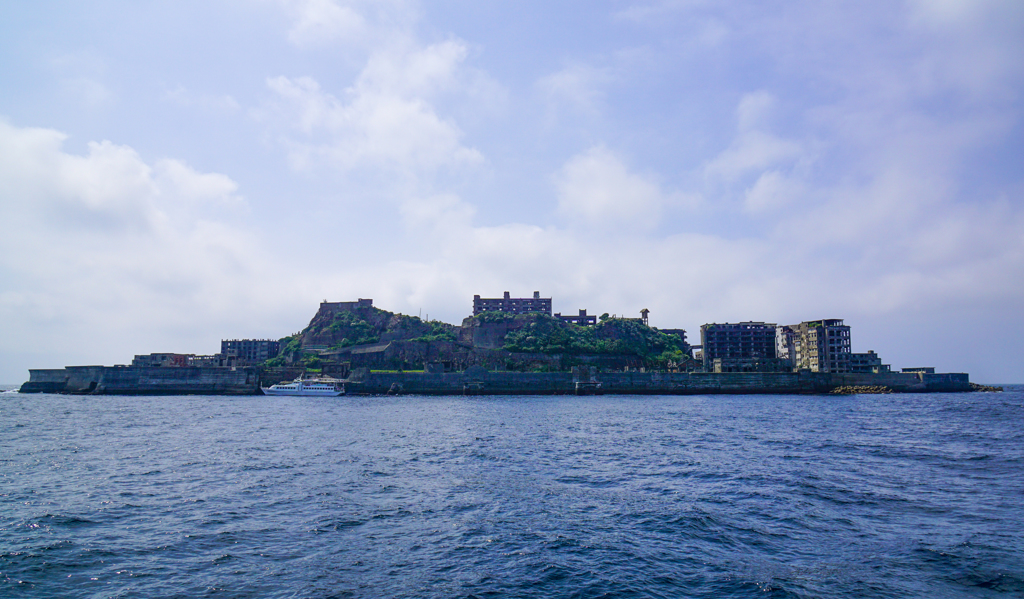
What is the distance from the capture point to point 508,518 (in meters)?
18.3

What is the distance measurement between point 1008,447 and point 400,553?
126 ft

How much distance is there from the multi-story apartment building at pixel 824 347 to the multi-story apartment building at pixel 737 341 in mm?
11494

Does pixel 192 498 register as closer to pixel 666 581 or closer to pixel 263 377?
pixel 666 581

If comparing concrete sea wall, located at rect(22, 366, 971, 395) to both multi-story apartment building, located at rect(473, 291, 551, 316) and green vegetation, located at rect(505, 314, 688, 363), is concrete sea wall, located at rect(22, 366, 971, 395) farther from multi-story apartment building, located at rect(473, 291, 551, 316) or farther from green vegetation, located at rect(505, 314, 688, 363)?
multi-story apartment building, located at rect(473, 291, 551, 316)

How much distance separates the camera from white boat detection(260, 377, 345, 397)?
98.4 m

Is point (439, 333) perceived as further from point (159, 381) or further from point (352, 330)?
point (159, 381)

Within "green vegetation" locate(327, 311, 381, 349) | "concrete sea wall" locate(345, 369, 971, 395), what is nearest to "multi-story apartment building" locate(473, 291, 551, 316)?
"green vegetation" locate(327, 311, 381, 349)

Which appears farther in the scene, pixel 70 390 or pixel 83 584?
pixel 70 390

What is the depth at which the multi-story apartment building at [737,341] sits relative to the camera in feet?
488

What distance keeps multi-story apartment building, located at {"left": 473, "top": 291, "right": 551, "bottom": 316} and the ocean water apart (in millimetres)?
128123

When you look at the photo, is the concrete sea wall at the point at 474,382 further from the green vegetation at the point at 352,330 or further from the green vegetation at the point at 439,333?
the green vegetation at the point at 439,333

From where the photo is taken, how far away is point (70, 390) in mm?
106062

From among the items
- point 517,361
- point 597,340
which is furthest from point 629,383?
point 597,340

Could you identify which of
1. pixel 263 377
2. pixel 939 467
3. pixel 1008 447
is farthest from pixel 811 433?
pixel 263 377
